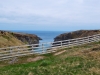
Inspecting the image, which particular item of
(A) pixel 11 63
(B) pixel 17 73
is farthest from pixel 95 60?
(A) pixel 11 63

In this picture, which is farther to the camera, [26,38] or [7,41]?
[26,38]

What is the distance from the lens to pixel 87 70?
19.6m

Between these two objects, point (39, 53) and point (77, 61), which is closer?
point (77, 61)

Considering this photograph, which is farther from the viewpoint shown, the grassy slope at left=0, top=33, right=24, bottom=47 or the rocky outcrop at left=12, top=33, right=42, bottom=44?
the rocky outcrop at left=12, top=33, right=42, bottom=44

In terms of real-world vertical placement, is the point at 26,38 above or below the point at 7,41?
below

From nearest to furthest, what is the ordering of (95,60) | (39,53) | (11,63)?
(95,60) → (11,63) → (39,53)

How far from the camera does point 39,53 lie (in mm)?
31984

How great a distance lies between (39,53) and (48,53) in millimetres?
1219

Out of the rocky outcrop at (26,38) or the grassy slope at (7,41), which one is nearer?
the grassy slope at (7,41)

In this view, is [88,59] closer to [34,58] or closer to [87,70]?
[87,70]

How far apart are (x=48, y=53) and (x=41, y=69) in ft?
40.7

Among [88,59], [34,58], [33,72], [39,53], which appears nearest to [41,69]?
[33,72]

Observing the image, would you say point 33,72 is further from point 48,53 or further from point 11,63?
point 48,53

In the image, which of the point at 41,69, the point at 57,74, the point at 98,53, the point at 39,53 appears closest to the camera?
the point at 57,74
